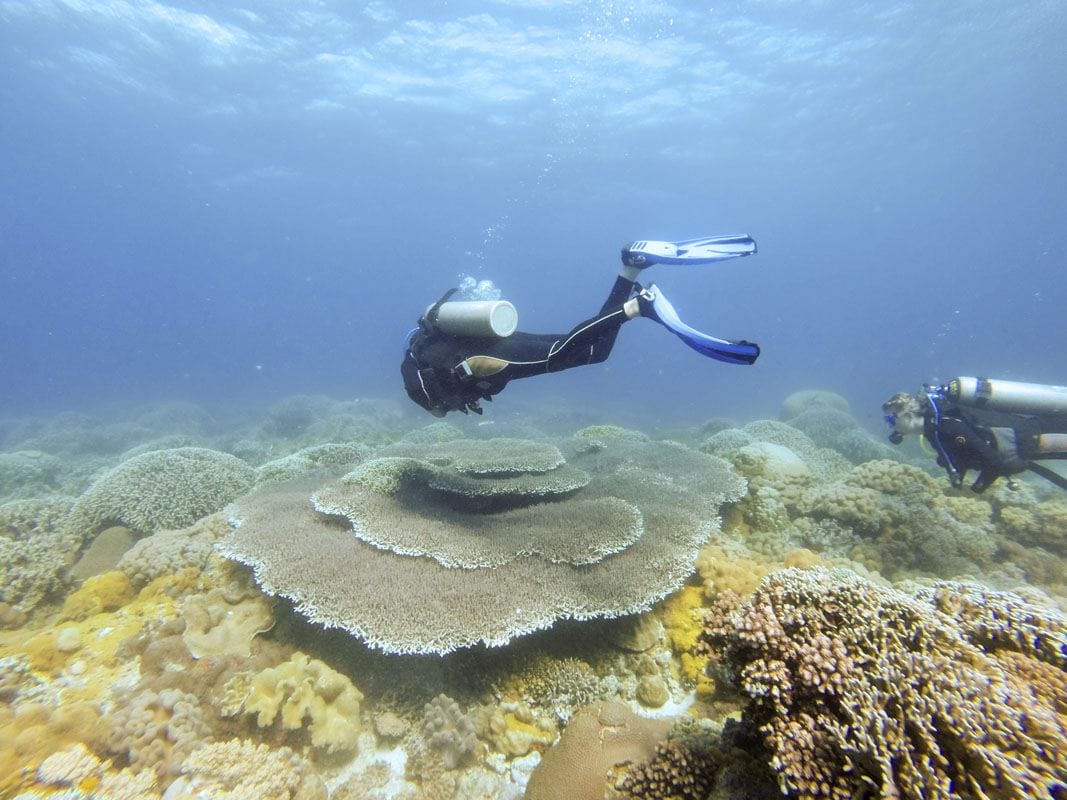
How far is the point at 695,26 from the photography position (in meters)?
25.2

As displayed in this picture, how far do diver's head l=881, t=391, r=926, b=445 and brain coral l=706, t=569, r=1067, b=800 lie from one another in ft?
18.5

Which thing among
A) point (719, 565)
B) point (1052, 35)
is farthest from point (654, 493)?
point (1052, 35)

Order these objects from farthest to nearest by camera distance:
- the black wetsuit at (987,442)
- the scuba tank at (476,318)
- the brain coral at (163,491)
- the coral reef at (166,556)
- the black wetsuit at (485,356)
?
the brain coral at (163,491) → the black wetsuit at (987,442) → the black wetsuit at (485,356) → the scuba tank at (476,318) → the coral reef at (166,556)

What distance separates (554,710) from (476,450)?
13.4 ft

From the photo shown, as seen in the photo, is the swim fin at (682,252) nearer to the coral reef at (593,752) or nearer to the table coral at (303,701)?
the coral reef at (593,752)

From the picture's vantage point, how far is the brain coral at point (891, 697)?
1642mm

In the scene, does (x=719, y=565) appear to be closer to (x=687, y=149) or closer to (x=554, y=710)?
(x=554, y=710)

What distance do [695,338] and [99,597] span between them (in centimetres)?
698

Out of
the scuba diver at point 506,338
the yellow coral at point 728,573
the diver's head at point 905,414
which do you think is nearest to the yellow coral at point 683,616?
the yellow coral at point 728,573

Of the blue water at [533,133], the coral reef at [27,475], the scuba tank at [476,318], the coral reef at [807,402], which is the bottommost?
the coral reef at [807,402]

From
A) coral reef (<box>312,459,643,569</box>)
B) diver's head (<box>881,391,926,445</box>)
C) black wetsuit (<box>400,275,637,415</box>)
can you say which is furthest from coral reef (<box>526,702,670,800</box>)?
diver's head (<box>881,391,926,445</box>)

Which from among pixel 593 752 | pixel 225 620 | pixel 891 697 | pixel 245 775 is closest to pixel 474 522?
pixel 225 620

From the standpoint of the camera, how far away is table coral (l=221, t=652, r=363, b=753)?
3.56 meters

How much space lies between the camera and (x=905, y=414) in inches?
281
